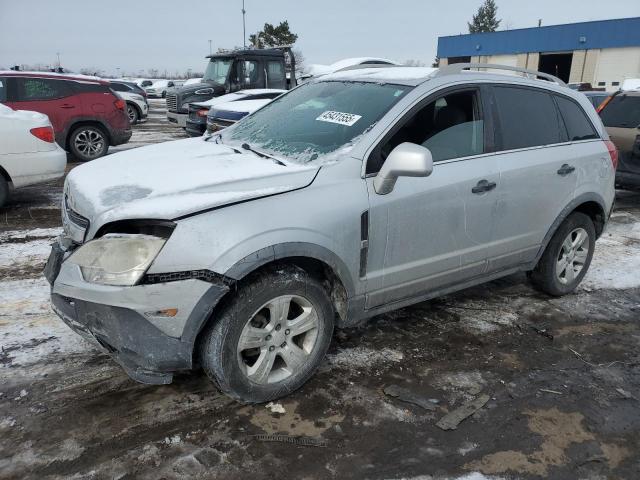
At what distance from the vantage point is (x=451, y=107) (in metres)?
3.46

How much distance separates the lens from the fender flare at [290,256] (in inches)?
99.1

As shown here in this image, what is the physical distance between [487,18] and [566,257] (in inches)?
3221

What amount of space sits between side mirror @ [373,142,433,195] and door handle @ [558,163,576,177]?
1723 millimetres

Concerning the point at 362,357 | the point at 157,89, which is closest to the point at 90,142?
the point at 362,357

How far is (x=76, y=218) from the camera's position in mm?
2818

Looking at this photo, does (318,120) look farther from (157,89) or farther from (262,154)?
(157,89)

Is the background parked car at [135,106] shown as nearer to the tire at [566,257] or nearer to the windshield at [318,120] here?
the windshield at [318,120]

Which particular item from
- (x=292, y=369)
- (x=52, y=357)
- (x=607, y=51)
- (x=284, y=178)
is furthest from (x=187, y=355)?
(x=607, y=51)

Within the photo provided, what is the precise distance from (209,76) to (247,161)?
11937 mm

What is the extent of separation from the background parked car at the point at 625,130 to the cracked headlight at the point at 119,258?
24.7ft

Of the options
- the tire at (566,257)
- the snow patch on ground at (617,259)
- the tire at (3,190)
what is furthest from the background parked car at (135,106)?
the tire at (566,257)

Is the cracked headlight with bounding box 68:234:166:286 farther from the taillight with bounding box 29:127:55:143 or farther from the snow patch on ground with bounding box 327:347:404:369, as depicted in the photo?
the taillight with bounding box 29:127:55:143

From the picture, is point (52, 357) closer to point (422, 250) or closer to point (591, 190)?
point (422, 250)

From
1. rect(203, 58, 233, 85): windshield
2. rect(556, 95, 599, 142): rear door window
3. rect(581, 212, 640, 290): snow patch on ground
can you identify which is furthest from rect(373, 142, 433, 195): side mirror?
rect(203, 58, 233, 85): windshield
